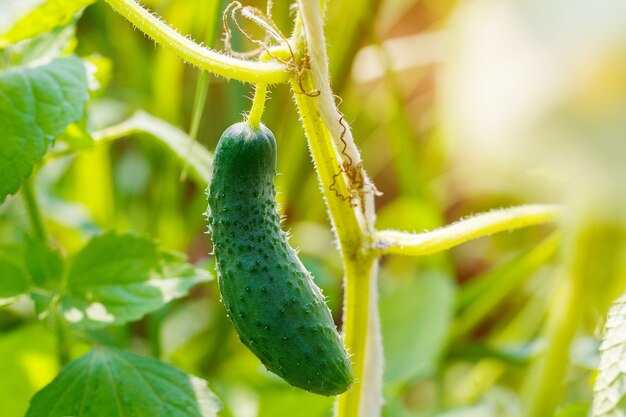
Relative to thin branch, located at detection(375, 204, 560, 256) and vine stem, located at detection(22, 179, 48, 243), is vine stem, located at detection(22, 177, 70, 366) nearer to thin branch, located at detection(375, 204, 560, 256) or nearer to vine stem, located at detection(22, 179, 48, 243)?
vine stem, located at detection(22, 179, 48, 243)

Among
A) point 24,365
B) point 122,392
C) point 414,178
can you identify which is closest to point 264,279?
point 122,392

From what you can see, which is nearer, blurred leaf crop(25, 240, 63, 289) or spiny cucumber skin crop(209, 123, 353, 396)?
spiny cucumber skin crop(209, 123, 353, 396)

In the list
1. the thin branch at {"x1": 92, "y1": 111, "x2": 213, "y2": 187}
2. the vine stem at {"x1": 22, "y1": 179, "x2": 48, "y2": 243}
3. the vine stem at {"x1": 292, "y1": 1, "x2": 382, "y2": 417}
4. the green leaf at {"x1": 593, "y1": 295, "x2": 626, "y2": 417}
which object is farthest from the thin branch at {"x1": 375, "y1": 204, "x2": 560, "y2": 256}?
the vine stem at {"x1": 22, "y1": 179, "x2": 48, "y2": 243}

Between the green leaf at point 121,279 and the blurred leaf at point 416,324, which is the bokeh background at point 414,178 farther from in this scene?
the green leaf at point 121,279

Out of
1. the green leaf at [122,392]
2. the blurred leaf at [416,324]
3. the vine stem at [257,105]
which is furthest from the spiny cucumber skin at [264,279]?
the blurred leaf at [416,324]

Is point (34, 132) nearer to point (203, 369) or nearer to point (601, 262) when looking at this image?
point (601, 262)
